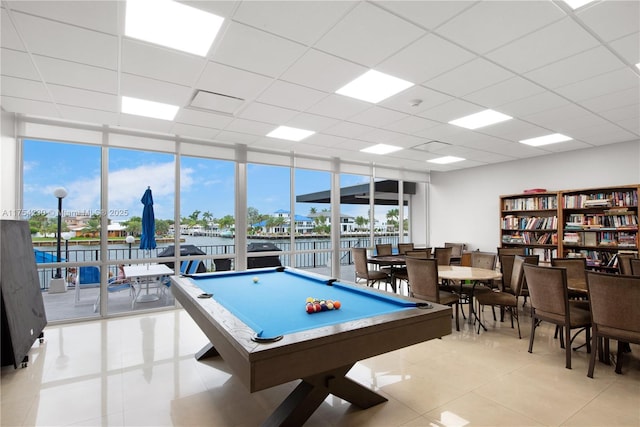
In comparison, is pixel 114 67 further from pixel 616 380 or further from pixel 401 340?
pixel 616 380

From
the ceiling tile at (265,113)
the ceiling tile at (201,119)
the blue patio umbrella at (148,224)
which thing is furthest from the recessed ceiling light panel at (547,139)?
the blue patio umbrella at (148,224)

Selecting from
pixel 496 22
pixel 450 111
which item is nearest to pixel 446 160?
pixel 450 111

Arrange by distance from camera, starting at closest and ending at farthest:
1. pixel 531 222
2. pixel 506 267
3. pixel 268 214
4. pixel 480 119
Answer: pixel 480 119
pixel 506 267
pixel 268 214
pixel 531 222

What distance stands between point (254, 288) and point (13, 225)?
2.85 m

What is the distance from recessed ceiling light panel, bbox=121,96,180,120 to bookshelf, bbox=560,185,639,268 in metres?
7.08

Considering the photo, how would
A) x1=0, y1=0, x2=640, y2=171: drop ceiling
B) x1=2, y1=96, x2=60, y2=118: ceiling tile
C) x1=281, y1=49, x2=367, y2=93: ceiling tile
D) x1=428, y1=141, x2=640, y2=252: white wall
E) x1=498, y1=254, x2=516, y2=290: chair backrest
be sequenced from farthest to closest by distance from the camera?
x1=428, y1=141, x2=640, y2=252: white wall, x1=498, y1=254, x2=516, y2=290: chair backrest, x1=2, y1=96, x2=60, y2=118: ceiling tile, x1=281, y1=49, x2=367, y2=93: ceiling tile, x1=0, y1=0, x2=640, y2=171: drop ceiling

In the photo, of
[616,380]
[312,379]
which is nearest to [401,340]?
[312,379]

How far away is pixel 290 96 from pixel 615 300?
375 centimetres

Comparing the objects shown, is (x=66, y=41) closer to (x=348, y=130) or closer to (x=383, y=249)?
(x=348, y=130)

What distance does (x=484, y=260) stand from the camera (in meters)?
5.78

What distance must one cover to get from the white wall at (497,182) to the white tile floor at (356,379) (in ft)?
12.2

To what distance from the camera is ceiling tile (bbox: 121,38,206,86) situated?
2.75 meters

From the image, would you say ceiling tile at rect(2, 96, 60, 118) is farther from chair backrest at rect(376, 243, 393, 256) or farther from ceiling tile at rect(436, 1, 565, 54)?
chair backrest at rect(376, 243, 393, 256)

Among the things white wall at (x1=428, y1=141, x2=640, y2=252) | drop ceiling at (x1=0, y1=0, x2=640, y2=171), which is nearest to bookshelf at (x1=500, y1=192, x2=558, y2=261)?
white wall at (x1=428, y1=141, x2=640, y2=252)
